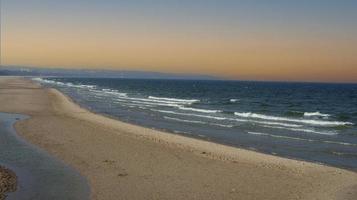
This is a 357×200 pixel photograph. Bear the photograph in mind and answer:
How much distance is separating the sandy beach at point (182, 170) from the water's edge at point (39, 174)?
41 cm

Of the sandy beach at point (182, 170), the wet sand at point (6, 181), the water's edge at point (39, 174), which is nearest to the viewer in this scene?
the wet sand at point (6, 181)

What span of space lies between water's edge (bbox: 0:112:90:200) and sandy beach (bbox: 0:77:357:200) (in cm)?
41

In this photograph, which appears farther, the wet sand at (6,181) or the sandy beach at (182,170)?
the sandy beach at (182,170)

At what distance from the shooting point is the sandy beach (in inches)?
522

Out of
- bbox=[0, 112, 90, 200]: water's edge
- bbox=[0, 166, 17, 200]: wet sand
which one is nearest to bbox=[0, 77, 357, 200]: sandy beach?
bbox=[0, 112, 90, 200]: water's edge

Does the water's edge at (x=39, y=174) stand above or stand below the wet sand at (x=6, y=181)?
below

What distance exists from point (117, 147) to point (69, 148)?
199cm

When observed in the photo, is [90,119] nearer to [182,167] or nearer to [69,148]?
[69,148]

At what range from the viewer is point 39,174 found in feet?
49.1

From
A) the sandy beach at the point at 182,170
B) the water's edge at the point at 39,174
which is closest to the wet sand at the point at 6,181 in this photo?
the water's edge at the point at 39,174

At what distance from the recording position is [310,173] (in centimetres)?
1619

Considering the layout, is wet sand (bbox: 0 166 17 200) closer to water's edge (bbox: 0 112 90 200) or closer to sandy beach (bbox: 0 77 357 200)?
water's edge (bbox: 0 112 90 200)

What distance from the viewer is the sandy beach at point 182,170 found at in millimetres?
13258

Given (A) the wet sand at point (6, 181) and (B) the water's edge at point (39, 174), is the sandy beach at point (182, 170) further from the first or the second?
(A) the wet sand at point (6, 181)
